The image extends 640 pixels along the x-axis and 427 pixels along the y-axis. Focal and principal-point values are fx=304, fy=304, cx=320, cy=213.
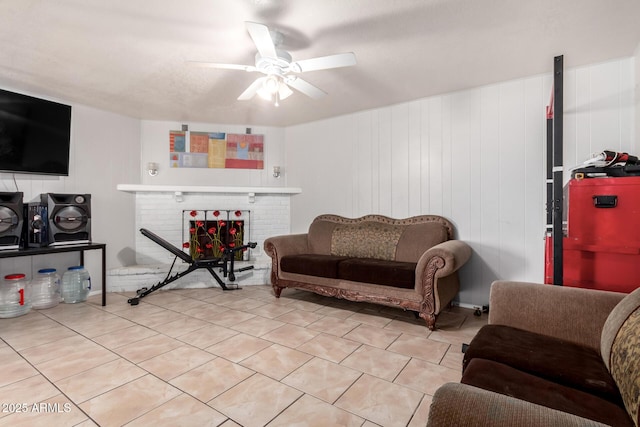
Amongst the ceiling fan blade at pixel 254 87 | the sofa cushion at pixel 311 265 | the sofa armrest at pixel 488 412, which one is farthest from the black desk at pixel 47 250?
the sofa armrest at pixel 488 412

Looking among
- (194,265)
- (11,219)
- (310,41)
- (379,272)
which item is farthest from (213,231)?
(310,41)

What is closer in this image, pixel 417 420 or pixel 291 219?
pixel 417 420

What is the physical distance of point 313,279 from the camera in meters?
3.32

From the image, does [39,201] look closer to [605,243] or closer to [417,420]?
[417,420]

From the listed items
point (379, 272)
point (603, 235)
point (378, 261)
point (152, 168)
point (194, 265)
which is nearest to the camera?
point (603, 235)

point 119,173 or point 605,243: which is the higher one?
point 119,173

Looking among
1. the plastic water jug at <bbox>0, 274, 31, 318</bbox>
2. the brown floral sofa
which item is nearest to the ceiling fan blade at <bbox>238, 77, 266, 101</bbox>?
the brown floral sofa

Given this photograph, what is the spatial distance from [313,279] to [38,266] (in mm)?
3050

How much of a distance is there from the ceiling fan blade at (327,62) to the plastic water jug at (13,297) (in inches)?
134

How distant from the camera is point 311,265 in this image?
3277 mm

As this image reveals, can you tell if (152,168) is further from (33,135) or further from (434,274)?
(434,274)

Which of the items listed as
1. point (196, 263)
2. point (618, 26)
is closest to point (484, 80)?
point (618, 26)

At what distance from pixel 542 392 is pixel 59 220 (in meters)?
4.11

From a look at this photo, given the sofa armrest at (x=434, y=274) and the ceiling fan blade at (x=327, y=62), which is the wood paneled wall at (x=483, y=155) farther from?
the ceiling fan blade at (x=327, y=62)
